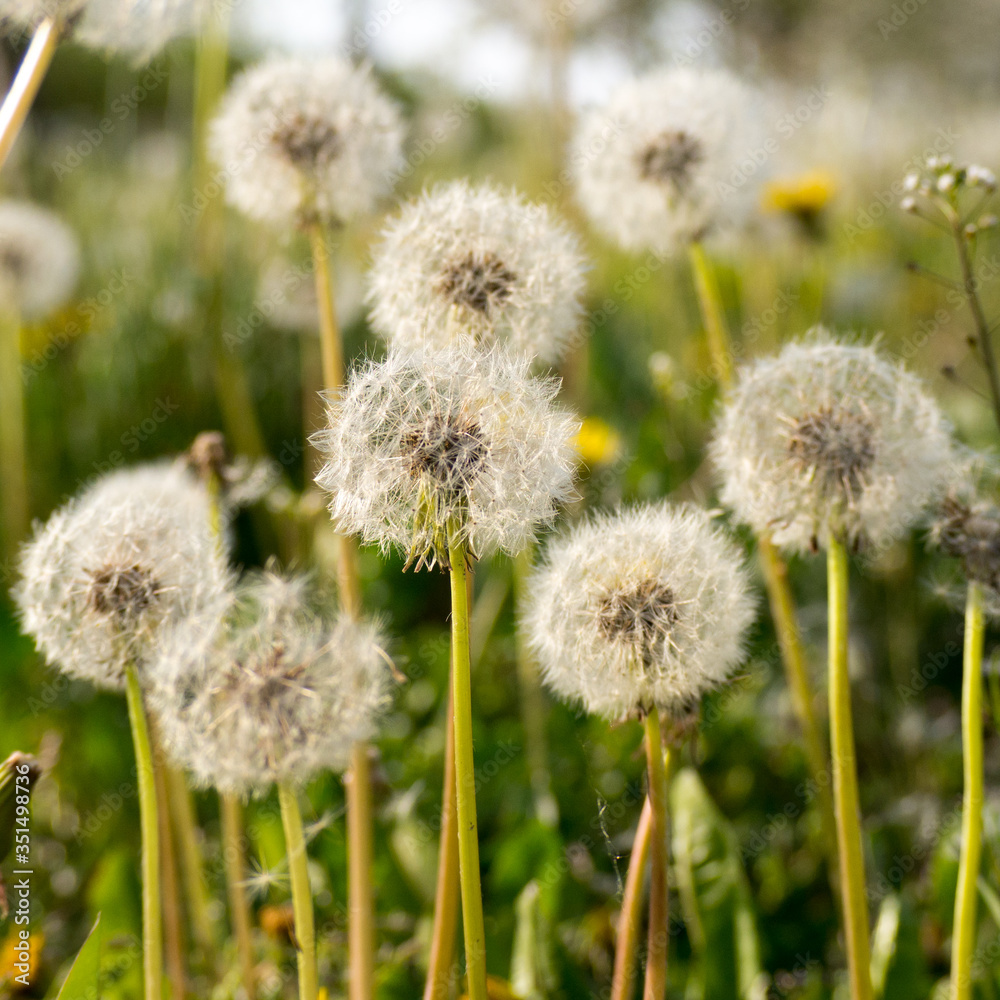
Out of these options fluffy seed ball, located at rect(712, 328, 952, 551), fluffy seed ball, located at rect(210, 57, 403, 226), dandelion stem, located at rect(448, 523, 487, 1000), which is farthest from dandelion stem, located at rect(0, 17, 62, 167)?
fluffy seed ball, located at rect(712, 328, 952, 551)

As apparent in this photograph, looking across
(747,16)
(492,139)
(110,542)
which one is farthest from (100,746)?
(747,16)

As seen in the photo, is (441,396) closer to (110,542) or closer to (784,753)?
(110,542)

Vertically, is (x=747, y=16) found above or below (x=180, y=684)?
above

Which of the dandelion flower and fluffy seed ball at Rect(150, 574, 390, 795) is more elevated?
the dandelion flower

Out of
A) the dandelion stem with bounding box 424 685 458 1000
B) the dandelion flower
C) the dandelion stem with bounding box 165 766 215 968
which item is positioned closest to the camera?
the dandelion stem with bounding box 424 685 458 1000

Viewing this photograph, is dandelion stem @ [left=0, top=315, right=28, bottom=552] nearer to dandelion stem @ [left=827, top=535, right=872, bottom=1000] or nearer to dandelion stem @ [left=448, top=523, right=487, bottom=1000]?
dandelion stem @ [left=448, top=523, right=487, bottom=1000]
